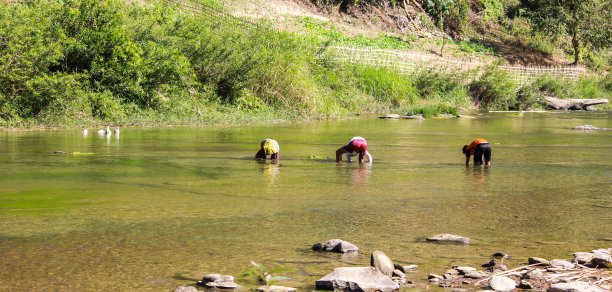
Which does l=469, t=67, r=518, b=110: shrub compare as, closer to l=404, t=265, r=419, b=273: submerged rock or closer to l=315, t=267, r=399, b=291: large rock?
l=404, t=265, r=419, b=273: submerged rock

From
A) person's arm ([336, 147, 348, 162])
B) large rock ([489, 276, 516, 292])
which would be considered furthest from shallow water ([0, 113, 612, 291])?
large rock ([489, 276, 516, 292])

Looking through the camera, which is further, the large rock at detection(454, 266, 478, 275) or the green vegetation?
the green vegetation

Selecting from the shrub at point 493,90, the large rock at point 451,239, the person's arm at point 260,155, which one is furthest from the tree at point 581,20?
the large rock at point 451,239

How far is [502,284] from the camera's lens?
443cm

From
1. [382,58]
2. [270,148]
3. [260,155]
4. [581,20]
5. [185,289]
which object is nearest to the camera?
[185,289]

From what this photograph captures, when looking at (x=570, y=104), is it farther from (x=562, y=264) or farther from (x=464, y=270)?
(x=464, y=270)

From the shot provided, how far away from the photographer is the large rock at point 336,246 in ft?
17.7

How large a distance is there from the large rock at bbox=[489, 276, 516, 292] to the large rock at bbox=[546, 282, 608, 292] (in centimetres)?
24

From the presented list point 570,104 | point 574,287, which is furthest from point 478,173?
point 570,104

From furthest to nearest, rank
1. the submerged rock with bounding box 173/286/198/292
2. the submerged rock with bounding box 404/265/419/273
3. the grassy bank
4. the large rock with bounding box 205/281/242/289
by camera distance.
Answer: the grassy bank, the submerged rock with bounding box 404/265/419/273, the large rock with bounding box 205/281/242/289, the submerged rock with bounding box 173/286/198/292

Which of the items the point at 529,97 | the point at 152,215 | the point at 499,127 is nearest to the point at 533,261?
the point at 152,215

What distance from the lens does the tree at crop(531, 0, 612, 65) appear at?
52375mm

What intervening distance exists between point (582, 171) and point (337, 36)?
38.6 meters

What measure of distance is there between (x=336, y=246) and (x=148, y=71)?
58.0ft
